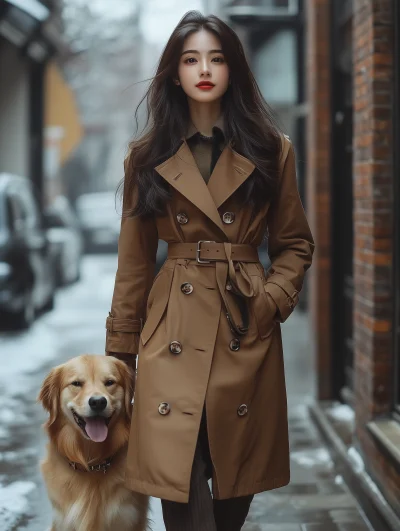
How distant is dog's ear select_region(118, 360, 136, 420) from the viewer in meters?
3.84

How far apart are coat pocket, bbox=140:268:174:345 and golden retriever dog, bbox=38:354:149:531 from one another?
24 cm

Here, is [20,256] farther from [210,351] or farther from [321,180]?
[210,351]

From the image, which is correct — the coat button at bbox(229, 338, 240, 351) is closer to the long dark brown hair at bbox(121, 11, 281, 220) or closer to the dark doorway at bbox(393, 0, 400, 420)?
the long dark brown hair at bbox(121, 11, 281, 220)

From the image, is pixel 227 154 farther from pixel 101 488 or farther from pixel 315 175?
pixel 315 175

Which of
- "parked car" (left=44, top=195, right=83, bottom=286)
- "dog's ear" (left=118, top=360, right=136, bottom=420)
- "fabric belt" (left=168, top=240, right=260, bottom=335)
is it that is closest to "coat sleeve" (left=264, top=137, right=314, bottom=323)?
"fabric belt" (left=168, top=240, right=260, bottom=335)

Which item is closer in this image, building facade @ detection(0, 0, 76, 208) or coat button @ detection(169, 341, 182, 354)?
coat button @ detection(169, 341, 182, 354)

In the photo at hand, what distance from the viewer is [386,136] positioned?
537 cm

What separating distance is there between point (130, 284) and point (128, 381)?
0.37m

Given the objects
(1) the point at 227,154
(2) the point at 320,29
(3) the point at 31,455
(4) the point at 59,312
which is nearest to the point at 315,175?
(2) the point at 320,29

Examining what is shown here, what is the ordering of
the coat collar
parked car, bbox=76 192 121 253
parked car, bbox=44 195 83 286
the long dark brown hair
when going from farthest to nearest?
parked car, bbox=76 192 121 253
parked car, bbox=44 195 83 286
the long dark brown hair
the coat collar

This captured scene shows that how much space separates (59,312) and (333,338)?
821cm

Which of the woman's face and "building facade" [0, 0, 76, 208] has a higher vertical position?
"building facade" [0, 0, 76, 208]

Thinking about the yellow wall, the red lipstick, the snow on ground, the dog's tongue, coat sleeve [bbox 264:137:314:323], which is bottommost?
the snow on ground

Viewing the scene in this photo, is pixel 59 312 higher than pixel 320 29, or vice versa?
pixel 320 29
